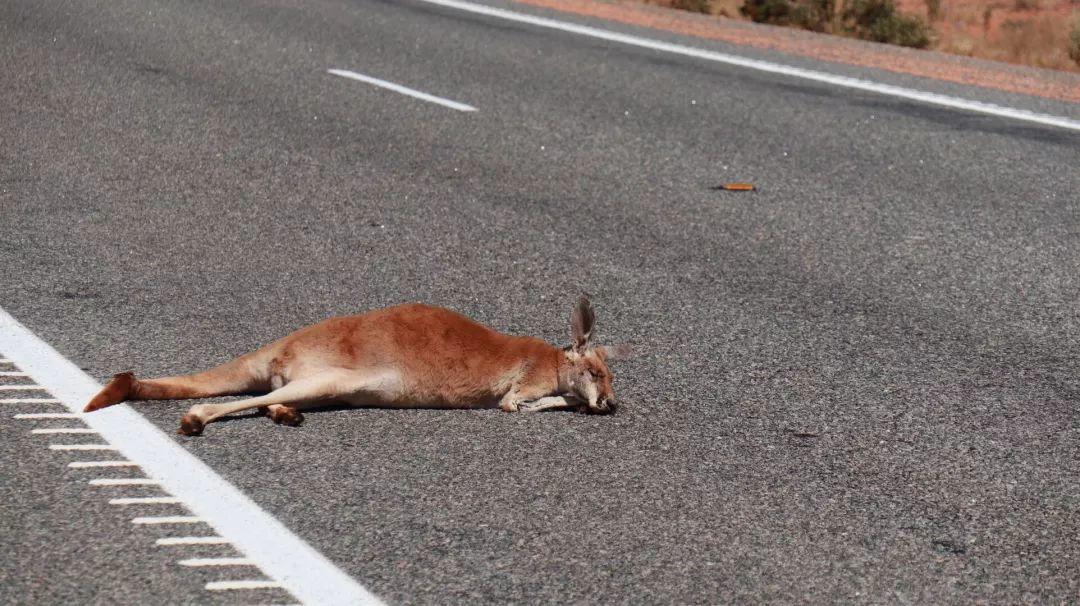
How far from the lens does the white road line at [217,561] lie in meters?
4.01

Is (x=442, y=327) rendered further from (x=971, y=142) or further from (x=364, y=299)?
(x=971, y=142)

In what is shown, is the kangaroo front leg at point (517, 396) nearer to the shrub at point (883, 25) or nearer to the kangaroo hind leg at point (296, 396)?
the kangaroo hind leg at point (296, 396)

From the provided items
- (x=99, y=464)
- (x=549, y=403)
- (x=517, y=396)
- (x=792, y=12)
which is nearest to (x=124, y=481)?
(x=99, y=464)

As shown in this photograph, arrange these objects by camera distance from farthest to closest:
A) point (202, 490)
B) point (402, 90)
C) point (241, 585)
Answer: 1. point (402, 90)
2. point (202, 490)
3. point (241, 585)

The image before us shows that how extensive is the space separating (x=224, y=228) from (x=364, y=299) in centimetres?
157

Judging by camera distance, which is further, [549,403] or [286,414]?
[549,403]

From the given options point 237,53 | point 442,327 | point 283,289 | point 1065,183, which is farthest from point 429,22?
point 442,327

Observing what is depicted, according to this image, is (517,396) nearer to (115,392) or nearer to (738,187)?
(115,392)

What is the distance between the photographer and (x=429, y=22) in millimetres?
16578

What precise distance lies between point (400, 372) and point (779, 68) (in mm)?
10243

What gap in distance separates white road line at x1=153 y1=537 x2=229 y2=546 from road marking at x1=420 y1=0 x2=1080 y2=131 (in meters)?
9.58

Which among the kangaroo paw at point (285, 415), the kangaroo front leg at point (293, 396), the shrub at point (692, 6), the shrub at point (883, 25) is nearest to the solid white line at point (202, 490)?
the kangaroo front leg at point (293, 396)

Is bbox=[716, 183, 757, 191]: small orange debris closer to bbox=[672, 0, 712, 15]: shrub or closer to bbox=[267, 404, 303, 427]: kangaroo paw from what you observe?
bbox=[267, 404, 303, 427]: kangaroo paw

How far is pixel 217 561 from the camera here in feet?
13.2
